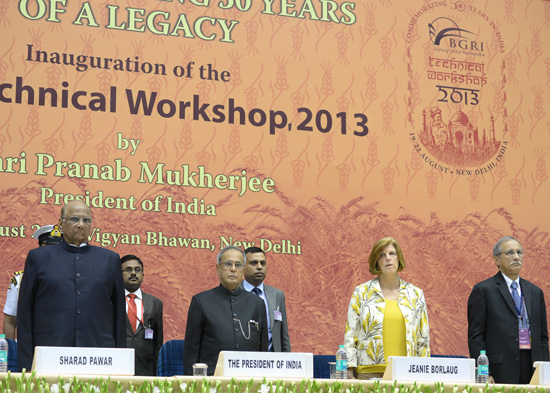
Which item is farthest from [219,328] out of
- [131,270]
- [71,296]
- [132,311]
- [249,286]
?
[131,270]

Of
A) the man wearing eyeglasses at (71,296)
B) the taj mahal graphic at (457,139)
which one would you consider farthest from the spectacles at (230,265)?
the taj mahal graphic at (457,139)

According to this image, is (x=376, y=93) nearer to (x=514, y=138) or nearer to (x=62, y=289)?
(x=514, y=138)

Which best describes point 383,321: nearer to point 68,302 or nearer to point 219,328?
point 219,328

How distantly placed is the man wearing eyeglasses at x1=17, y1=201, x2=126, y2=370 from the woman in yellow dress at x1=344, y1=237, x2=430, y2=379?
3.68 ft

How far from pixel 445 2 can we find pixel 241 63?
1.67 m

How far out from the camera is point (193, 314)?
4.03 meters

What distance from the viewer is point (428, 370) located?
3.21m

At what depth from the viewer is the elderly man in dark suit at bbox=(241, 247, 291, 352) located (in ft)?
16.5

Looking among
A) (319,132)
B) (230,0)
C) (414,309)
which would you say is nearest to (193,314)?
(414,309)

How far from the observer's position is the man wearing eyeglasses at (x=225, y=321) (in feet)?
13.0

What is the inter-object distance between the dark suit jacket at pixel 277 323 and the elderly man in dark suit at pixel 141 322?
0.55 meters

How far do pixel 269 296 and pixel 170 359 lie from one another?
30.7 inches

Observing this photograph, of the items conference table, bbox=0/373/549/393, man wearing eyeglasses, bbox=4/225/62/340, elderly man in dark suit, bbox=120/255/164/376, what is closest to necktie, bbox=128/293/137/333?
elderly man in dark suit, bbox=120/255/164/376

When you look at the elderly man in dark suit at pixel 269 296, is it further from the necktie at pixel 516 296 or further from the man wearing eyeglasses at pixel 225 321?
the necktie at pixel 516 296
